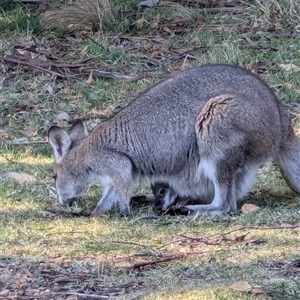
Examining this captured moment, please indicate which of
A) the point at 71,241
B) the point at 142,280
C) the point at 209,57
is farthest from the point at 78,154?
the point at 209,57

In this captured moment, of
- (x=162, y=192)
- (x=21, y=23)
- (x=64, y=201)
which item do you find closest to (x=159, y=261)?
(x=162, y=192)

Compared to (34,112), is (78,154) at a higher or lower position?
higher

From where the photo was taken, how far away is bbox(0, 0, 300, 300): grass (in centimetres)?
496

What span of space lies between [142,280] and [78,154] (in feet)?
6.98

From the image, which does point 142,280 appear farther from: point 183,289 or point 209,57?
point 209,57

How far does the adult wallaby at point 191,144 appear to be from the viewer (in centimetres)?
656

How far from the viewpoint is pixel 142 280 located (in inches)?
195

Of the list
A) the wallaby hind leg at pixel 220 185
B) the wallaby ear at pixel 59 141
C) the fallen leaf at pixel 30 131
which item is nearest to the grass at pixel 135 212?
the fallen leaf at pixel 30 131

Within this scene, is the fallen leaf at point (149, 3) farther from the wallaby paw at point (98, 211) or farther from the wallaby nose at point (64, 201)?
the wallaby paw at point (98, 211)

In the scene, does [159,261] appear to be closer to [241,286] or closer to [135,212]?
[241,286]

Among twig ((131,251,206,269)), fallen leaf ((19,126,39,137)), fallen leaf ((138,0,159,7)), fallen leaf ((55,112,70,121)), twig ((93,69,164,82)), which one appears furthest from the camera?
fallen leaf ((138,0,159,7))

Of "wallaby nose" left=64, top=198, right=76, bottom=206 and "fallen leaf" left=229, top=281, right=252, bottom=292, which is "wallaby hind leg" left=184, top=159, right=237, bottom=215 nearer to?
"wallaby nose" left=64, top=198, right=76, bottom=206

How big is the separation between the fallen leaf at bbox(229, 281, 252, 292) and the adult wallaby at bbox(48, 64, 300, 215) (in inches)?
80.0

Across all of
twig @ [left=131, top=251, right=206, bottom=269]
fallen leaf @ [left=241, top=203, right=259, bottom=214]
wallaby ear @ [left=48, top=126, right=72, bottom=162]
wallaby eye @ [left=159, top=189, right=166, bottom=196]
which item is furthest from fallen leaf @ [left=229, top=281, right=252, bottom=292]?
wallaby ear @ [left=48, top=126, right=72, bottom=162]
